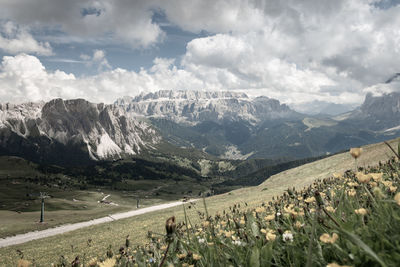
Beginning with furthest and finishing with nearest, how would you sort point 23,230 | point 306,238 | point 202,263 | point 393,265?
point 23,230 < point 202,263 < point 306,238 < point 393,265

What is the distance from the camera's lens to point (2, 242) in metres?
47.1

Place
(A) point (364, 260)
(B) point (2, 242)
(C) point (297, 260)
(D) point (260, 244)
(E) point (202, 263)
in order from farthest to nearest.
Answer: (B) point (2, 242)
(D) point (260, 244)
(E) point (202, 263)
(C) point (297, 260)
(A) point (364, 260)

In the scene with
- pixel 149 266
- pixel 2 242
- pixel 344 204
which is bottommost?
pixel 2 242

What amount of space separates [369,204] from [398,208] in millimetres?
821

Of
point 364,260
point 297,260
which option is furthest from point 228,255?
point 364,260

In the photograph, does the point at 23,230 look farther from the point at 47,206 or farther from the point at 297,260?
the point at 47,206

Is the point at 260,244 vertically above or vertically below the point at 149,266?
above

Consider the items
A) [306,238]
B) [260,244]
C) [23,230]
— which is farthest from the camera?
[23,230]

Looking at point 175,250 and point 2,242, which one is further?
point 2,242

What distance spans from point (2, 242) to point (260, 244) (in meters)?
61.4

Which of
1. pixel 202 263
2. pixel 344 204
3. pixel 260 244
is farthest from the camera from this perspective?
pixel 344 204

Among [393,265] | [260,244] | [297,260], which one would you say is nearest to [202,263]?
[260,244]

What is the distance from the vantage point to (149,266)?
353 cm

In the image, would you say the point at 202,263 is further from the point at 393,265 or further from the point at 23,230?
the point at 23,230
